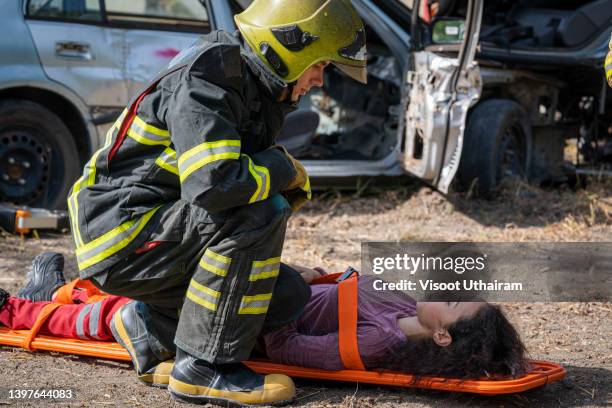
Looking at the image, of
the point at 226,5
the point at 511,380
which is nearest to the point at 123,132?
the point at 511,380

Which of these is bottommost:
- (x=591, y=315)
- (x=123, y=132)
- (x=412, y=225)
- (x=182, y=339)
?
(x=412, y=225)

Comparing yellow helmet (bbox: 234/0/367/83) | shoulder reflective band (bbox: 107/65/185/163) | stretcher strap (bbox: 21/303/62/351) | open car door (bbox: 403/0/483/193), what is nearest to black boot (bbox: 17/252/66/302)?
stretcher strap (bbox: 21/303/62/351)

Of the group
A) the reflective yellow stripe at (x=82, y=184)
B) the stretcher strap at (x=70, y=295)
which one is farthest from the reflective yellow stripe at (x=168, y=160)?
the stretcher strap at (x=70, y=295)

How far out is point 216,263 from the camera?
323 cm

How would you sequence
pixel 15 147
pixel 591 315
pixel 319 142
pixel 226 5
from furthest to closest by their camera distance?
pixel 319 142 → pixel 226 5 → pixel 15 147 → pixel 591 315

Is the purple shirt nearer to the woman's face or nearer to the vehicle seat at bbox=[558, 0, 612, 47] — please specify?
the woman's face

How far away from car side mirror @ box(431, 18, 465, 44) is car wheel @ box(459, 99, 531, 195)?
641mm

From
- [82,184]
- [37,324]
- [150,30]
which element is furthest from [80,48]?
[82,184]

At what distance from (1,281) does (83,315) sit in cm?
140

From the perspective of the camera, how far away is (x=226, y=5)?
6633 millimetres

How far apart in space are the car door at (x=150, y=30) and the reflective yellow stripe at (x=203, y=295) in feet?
10.9

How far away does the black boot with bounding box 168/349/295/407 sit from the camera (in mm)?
3311

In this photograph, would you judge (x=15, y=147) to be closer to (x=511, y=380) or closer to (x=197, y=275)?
(x=197, y=275)

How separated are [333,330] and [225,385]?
547mm
